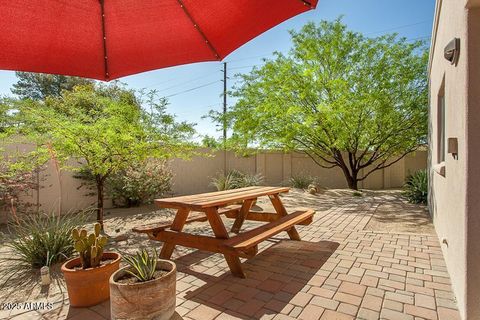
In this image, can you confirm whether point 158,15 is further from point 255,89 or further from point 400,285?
point 255,89

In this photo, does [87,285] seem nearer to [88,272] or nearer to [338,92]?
[88,272]

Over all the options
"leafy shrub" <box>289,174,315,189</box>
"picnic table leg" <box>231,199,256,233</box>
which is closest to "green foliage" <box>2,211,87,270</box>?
"picnic table leg" <box>231,199,256,233</box>

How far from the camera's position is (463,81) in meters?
2.34

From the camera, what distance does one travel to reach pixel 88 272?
8.77 ft

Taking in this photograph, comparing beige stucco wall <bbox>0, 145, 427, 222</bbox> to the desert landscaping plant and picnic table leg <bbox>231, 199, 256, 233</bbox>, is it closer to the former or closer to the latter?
the desert landscaping plant

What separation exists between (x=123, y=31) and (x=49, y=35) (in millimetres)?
434

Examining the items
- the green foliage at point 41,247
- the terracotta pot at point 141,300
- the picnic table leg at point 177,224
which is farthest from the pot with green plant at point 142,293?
the green foliage at point 41,247

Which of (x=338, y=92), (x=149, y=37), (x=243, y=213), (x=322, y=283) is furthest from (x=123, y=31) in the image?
(x=338, y=92)

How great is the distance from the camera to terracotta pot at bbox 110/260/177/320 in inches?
86.0

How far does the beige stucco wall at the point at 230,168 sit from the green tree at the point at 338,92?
7.34 feet

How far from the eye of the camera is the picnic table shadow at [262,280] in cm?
268

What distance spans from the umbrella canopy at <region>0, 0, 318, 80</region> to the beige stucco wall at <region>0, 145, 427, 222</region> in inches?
A: 245

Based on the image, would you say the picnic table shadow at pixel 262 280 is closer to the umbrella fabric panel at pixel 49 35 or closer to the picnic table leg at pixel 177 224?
the picnic table leg at pixel 177 224

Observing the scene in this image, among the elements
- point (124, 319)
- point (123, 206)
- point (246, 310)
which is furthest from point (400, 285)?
point (123, 206)
